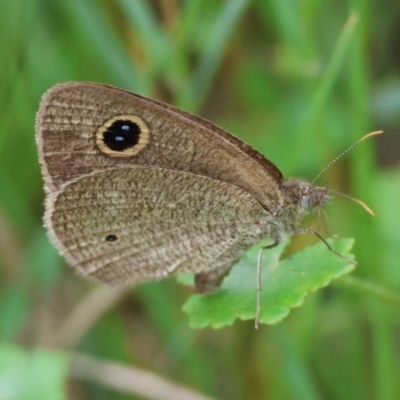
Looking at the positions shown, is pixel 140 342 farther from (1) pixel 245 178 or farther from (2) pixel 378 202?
(1) pixel 245 178

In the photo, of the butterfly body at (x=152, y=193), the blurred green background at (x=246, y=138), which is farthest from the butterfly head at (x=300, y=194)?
the blurred green background at (x=246, y=138)

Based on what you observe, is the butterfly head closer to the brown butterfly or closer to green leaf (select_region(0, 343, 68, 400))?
the brown butterfly

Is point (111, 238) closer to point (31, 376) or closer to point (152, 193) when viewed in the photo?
point (152, 193)

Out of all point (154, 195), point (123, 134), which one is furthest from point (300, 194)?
point (123, 134)

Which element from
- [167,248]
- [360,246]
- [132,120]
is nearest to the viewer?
[132,120]

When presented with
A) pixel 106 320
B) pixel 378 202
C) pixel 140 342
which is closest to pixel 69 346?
pixel 106 320

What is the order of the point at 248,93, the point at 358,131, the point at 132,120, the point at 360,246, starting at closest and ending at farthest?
the point at 132,120
the point at 358,131
the point at 360,246
the point at 248,93

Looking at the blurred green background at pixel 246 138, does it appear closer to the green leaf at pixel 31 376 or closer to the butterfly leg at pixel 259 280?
the green leaf at pixel 31 376
